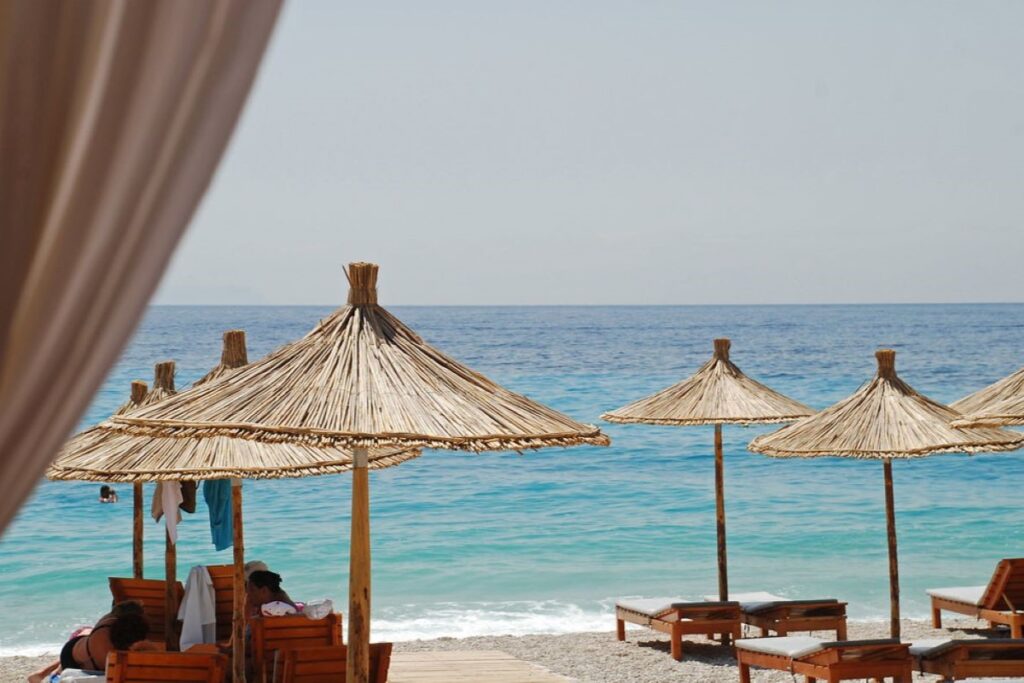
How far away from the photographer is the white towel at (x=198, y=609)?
283 inches

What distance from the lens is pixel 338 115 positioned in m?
60.3

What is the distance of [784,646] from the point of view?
7246 millimetres

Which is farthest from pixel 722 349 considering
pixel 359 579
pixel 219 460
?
pixel 359 579

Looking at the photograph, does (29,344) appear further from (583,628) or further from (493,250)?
(493,250)

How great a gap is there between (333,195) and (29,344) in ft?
267

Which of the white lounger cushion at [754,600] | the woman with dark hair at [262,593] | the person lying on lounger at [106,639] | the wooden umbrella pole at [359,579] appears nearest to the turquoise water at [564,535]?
→ the white lounger cushion at [754,600]

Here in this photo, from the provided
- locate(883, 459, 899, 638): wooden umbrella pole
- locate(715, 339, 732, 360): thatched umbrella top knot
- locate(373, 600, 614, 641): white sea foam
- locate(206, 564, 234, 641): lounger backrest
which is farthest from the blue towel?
locate(373, 600, 614, 641): white sea foam

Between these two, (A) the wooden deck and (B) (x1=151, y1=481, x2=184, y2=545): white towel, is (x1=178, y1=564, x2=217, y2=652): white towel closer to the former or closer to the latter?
(B) (x1=151, y1=481, x2=184, y2=545): white towel

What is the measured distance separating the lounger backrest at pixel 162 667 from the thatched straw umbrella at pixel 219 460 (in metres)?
0.50

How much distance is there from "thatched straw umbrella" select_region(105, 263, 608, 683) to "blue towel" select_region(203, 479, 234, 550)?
2.82m

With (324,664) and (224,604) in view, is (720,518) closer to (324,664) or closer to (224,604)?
(224,604)

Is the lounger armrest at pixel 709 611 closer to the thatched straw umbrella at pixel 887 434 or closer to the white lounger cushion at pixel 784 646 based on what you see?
the thatched straw umbrella at pixel 887 434

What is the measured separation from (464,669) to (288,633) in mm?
1241

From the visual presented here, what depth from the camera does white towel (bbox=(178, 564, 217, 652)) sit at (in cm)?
720
